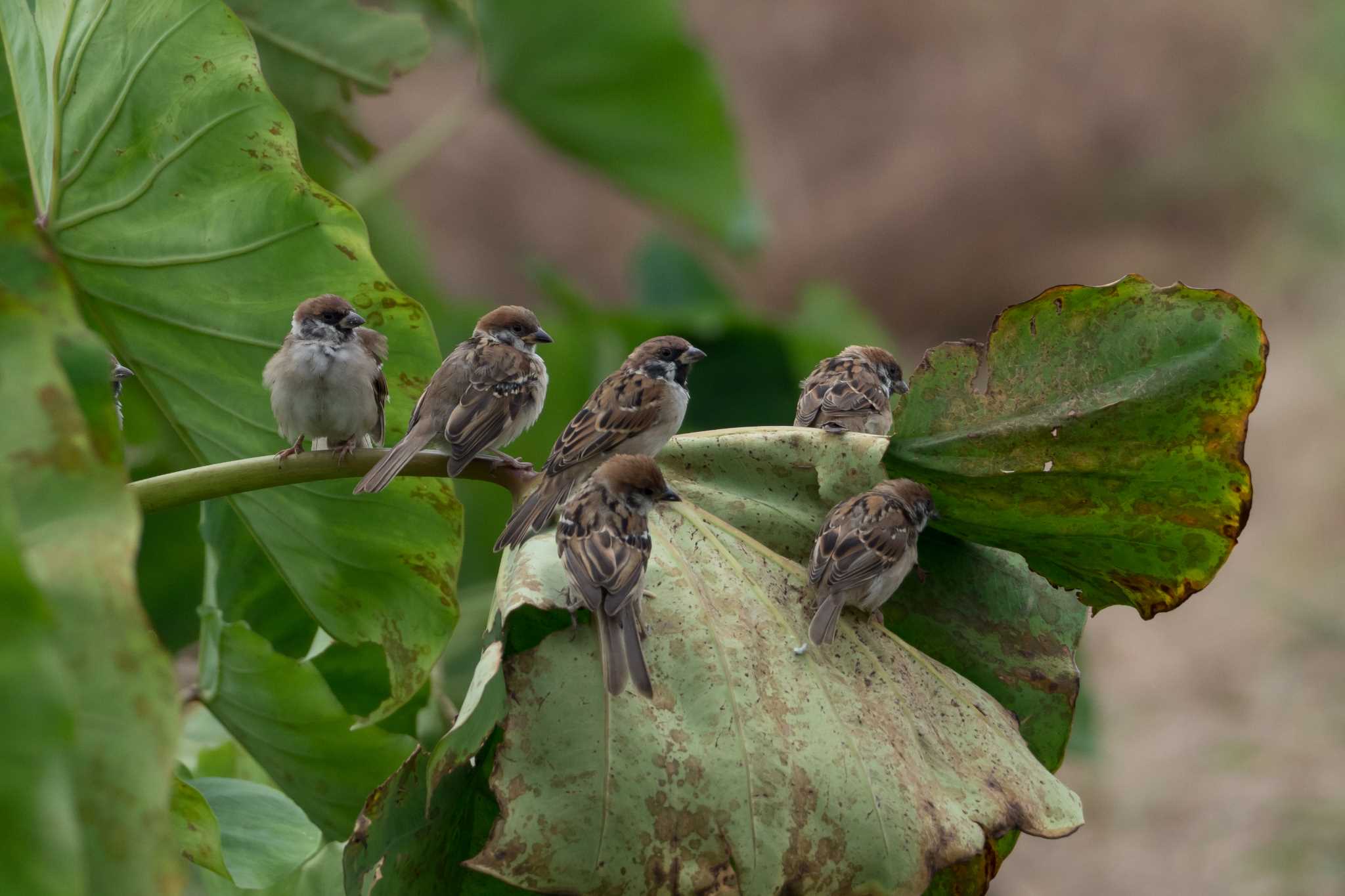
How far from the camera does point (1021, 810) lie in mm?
1789

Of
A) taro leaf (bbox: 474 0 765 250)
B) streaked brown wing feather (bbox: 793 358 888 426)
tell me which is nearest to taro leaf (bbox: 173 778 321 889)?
streaked brown wing feather (bbox: 793 358 888 426)

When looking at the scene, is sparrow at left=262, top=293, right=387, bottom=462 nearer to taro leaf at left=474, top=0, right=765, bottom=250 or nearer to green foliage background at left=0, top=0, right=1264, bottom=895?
green foliage background at left=0, top=0, right=1264, bottom=895

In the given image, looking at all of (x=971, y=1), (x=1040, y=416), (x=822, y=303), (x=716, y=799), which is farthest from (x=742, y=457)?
(x=971, y=1)

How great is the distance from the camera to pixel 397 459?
2.11 metres

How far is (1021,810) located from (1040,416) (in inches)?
21.2

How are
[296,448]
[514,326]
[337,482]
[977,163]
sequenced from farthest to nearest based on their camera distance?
[977,163] → [514,326] → [296,448] → [337,482]

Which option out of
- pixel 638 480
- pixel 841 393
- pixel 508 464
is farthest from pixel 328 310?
pixel 841 393

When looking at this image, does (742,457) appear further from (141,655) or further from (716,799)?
(141,655)

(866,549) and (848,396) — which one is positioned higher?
(848,396)

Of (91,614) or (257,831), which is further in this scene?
(257,831)

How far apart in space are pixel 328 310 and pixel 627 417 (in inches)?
25.4

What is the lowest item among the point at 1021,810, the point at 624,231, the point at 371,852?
the point at 371,852

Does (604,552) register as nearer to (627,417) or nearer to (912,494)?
(912,494)

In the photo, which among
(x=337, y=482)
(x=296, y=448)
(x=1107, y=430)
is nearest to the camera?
(x=1107, y=430)
